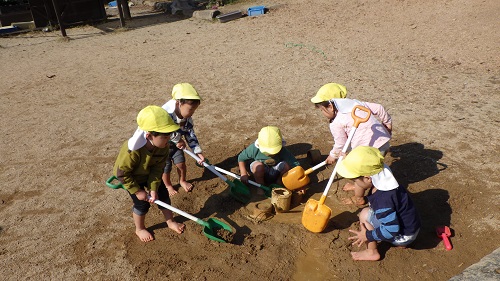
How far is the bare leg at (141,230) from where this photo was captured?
374cm

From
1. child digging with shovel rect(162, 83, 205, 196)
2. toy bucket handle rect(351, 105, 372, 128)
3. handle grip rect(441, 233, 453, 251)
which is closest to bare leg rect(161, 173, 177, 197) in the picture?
child digging with shovel rect(162, 83, 205, 196)

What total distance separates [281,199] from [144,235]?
136 centimetres

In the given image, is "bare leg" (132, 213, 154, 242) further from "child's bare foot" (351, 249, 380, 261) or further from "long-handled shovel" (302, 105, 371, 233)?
"child's bare foot" (351, 249, 380, 261)

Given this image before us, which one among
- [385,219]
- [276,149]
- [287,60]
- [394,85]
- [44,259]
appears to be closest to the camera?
[385,219]

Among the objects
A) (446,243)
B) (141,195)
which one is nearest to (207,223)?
(141,195)

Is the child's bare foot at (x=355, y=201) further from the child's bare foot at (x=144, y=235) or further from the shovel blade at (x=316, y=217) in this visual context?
the child's bare foot at (x=144, y=235)

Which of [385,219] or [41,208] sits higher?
[385,219]

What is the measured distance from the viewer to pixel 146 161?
3.44 meters

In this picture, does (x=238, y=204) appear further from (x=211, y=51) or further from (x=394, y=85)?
(x=211, y=51)

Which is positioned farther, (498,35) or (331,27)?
(331,27)

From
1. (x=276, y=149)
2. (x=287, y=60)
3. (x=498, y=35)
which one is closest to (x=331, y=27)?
(x=287, y=60)

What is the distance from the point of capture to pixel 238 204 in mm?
4336

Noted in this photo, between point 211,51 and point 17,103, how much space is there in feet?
14.7

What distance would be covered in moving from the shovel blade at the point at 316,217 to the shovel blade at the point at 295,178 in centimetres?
57
